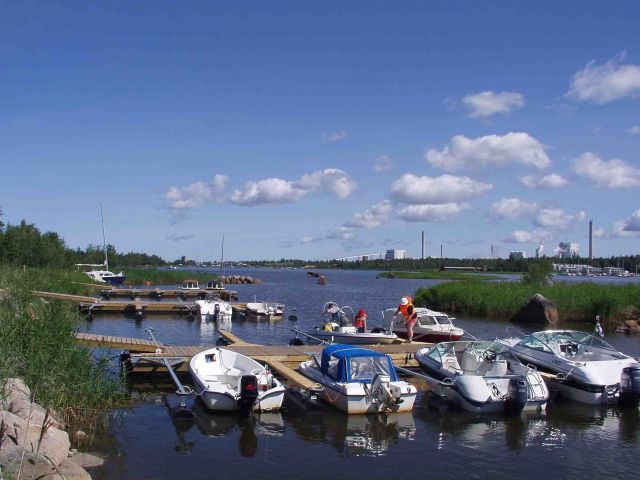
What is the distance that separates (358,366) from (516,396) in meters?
4.04

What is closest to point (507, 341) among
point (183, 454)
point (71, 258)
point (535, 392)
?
point (535, 392)

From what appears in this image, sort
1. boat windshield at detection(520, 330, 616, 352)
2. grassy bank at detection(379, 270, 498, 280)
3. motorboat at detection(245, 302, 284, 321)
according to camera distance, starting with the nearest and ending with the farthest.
Answer: 1. boat windshield at detection(520, 330, 616, 352)
2. motorboat at detection(245, 302, 284, 321)
3. grassy bank at detection(379, 270, 498, 280)

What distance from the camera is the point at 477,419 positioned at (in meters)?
15.8

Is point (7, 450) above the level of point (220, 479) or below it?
above

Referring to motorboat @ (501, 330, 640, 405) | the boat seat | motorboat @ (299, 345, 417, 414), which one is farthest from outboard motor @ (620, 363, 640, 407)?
motorboat @ (299, 345, 417, 414)

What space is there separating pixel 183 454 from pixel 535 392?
9.17 m

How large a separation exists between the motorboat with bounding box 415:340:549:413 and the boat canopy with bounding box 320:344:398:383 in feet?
5.71

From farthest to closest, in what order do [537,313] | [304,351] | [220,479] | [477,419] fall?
[537,313] → [304,351] → [477,419] → [220,479]

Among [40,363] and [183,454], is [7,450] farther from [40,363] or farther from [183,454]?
[40,363]

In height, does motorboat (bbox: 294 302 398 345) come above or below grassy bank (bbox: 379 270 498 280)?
below

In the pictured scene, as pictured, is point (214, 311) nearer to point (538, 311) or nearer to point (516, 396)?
point (538, 311)

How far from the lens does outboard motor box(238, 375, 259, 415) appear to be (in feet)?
48.5

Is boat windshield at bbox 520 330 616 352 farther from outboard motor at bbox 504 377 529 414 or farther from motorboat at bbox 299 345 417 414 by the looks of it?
motorboat at bbox 299 345 417 414

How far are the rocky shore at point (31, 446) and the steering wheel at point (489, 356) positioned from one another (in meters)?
11.2
